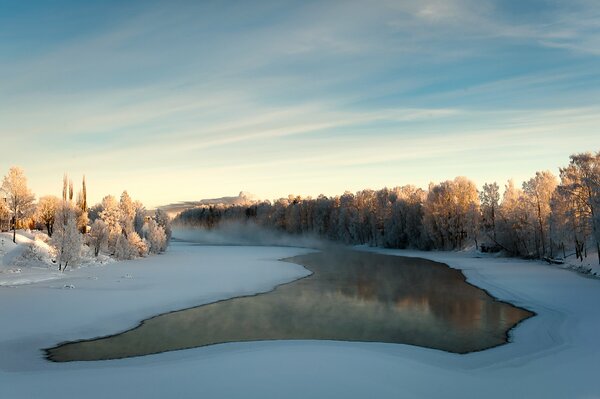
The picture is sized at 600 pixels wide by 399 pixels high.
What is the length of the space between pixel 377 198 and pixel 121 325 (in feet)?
329

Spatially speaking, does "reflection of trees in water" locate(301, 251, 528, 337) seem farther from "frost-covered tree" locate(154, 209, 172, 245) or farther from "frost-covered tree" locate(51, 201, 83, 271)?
"frost-covered tree" locate(154, 209, 172, 245)

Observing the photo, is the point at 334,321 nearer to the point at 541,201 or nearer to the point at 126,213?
the point at 541,201

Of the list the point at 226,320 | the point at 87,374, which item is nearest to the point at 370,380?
the point at 87,374

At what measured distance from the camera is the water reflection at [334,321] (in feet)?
67.1

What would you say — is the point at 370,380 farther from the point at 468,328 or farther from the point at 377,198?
the point at 377,198

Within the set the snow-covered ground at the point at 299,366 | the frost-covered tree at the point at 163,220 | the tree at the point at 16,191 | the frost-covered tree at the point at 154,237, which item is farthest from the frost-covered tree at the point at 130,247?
the snow-covered ground at the point at 299,366

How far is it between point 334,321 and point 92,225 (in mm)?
58471

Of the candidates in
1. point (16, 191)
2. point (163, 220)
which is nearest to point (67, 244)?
point (16, 191)

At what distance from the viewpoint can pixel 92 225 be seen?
71562 millimetres

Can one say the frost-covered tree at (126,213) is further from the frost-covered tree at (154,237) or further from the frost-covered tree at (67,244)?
the frost-covered tree at (67,244)

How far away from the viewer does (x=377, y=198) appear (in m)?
119

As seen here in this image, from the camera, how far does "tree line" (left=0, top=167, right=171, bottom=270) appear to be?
2064 inches

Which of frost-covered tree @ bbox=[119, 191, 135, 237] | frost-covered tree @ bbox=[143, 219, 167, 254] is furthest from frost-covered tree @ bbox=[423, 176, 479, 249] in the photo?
frost-covered tree @ bbox=[119, 191, 135, 237]

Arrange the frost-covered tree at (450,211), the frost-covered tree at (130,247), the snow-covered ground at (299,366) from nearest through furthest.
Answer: the snow-covered ground at (299,366), the frost-covered tree at (130,247), the frost-covered tree at (450,211)
